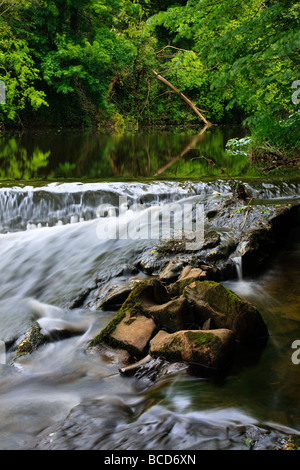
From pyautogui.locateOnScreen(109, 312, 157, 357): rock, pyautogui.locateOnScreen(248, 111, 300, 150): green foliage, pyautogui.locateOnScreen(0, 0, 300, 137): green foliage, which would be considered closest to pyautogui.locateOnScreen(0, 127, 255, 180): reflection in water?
pyautogui.locateOnScreen(248, 111, 300, 150): green foliage

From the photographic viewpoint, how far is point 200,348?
336 centimetres

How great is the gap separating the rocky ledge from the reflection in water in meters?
3.67

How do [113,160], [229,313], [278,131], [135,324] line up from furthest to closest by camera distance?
1. [113,160]
2. [278,131]
3. [135,324]
4. [229,313]

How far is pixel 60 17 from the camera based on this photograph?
822 inches

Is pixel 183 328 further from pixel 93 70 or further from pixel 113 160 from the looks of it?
pixel 93 70

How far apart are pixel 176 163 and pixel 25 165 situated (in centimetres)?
380

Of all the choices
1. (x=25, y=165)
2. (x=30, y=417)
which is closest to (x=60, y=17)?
(x=25, y=165)

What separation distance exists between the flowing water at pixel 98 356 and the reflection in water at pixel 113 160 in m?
1.28

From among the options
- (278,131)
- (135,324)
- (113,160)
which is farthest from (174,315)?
(113,160)

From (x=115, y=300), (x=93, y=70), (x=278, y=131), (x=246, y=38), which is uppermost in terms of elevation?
(x=93, y=70)

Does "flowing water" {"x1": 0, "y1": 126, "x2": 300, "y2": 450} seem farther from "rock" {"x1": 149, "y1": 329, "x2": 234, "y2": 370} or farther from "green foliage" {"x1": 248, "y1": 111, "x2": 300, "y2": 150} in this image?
"green foliage" {"x1": 248, "y1": 111, "x2": 300, "y2": 150}

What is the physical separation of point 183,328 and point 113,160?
28.2 ft

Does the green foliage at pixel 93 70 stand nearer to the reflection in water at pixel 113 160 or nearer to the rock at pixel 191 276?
the reflection in water at pixel 113 160

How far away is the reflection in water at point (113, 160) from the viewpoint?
31.5ft
